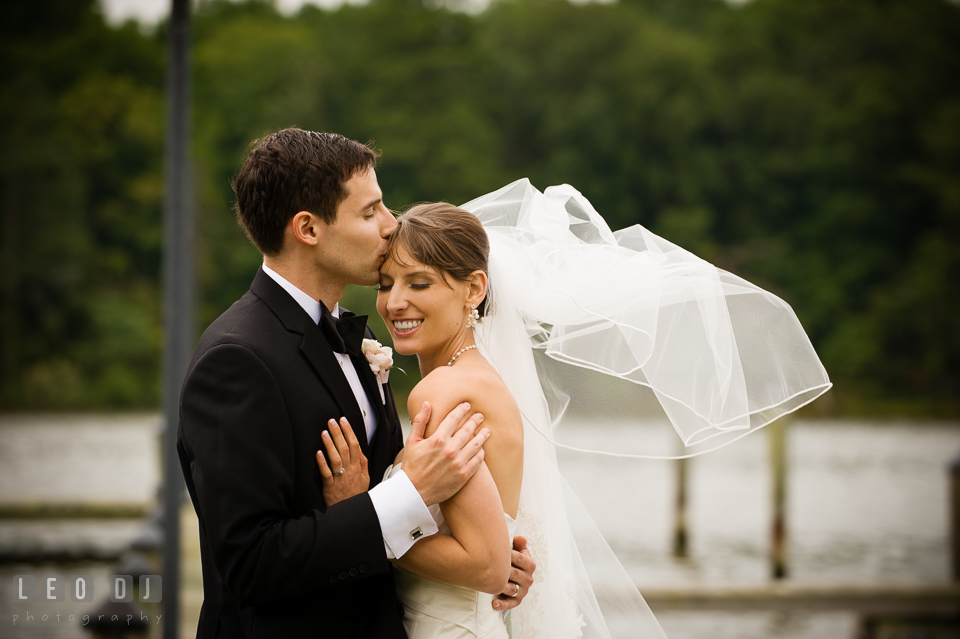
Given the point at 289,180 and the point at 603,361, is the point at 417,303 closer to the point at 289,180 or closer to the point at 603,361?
the point at 289,180

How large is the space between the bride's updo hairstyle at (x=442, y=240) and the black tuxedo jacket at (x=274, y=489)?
419mm

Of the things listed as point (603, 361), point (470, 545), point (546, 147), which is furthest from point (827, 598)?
point (546, 147)

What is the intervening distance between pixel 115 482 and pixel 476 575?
59.3ft

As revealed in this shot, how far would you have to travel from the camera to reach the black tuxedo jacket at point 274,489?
86.8 inches

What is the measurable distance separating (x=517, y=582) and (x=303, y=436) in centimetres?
84

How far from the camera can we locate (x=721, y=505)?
18.3m

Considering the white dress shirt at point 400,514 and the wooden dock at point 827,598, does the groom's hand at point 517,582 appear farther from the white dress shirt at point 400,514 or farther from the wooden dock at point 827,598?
the wooden dock at point 827,598

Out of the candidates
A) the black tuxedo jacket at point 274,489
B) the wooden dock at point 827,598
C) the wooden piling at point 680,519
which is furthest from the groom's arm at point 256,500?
the wooden piling at point 680,519

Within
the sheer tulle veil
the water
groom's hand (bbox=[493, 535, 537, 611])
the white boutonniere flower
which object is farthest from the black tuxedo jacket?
the water

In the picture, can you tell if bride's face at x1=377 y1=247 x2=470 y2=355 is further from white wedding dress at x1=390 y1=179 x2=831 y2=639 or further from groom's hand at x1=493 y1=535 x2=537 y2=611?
groom's hand at x1=493 y1=535 x2=537 y2=611

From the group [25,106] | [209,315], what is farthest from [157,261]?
[25,106]

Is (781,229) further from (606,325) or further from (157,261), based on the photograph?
(606,325)

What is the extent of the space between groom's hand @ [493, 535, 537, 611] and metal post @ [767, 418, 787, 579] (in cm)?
924

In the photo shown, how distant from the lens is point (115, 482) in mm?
18484
